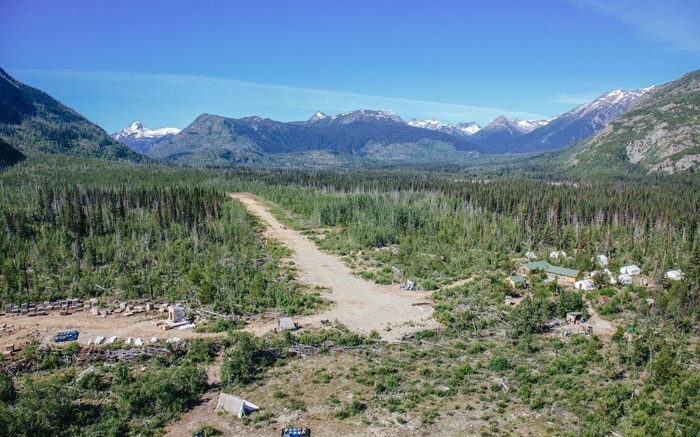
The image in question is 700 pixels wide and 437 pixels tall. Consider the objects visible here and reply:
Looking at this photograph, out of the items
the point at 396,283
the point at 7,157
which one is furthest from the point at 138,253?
the point at 7,157

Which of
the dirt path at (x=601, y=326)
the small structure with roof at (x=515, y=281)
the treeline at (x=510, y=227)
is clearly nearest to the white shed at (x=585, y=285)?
the small structure with roof at (x=515, y=281)

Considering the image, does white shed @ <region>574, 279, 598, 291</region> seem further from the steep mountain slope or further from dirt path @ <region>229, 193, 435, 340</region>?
the steep mountain slope

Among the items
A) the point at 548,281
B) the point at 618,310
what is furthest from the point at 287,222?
the point at 618,310

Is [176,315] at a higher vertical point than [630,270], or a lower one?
lower

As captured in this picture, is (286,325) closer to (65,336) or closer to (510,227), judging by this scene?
(65,336)

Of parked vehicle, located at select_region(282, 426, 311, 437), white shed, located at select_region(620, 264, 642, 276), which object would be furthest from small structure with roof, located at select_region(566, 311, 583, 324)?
parked vehicle, located at select_region(282, 426, 311, 437)

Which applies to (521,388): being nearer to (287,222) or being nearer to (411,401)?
(411,401)

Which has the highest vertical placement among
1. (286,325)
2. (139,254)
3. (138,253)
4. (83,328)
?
(138,253)
